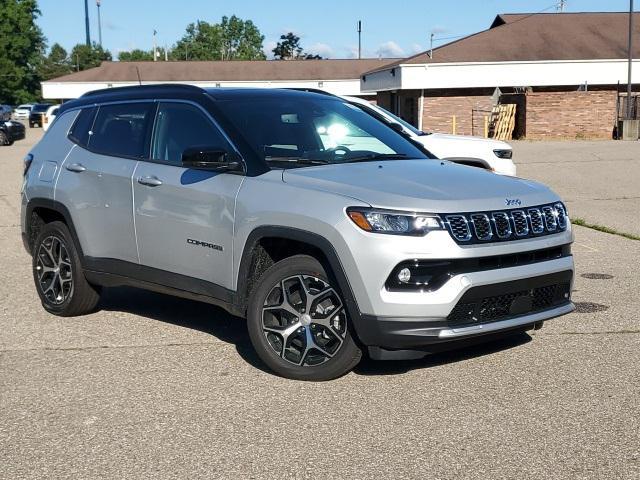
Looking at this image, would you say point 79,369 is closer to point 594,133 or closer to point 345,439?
point 345,439

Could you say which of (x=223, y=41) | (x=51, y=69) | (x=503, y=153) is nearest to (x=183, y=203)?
(x=503, y=153)

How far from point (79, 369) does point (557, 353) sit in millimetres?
3205

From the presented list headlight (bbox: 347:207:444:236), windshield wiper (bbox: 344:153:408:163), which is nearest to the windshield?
windshield wiper (bbox: 344:153:408:163)

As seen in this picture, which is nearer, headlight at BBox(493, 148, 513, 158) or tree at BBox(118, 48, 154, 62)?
headlight at BBox(493, 148, 513, 158)

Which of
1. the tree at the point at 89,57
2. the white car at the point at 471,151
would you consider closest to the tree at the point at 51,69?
the tree at the point at 89,57

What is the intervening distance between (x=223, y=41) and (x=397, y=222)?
16585 centimetres

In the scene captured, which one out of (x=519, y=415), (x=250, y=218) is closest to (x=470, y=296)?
(x=519, y=415)

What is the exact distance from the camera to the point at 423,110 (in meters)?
45.8

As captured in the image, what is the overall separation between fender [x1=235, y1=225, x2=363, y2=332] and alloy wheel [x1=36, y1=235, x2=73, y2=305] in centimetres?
208

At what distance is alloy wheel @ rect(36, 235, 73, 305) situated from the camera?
291 inches

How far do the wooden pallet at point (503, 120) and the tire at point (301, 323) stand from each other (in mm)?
38495

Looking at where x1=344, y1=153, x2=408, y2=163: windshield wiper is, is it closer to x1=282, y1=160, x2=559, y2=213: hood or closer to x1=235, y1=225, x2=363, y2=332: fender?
x1=282, y1=160, x2=559, y2=213: hood

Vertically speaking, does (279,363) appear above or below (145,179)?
below

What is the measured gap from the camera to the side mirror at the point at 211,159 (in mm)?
5875
